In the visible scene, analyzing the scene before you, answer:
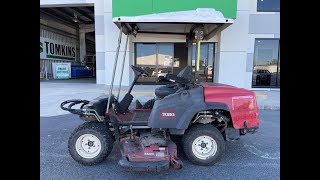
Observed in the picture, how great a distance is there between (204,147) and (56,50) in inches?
777

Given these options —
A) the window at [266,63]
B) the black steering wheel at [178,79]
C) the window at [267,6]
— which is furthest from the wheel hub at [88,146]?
the window at [267,6]

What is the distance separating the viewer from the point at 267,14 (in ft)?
32.9

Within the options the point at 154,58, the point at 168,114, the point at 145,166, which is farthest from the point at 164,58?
the point at 145,166

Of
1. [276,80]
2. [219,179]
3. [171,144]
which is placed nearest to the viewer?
[219,179]

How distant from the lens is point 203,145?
10.7 feet

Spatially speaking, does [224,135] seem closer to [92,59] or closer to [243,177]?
[243,177]

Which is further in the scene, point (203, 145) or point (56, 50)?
point (56, 50)

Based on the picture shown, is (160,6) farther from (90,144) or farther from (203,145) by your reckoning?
(90,144)

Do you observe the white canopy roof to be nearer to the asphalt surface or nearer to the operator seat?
the operator seat

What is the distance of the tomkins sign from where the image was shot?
58.0ft

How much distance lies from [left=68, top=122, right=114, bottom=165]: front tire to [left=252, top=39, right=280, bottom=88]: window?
9.38m
